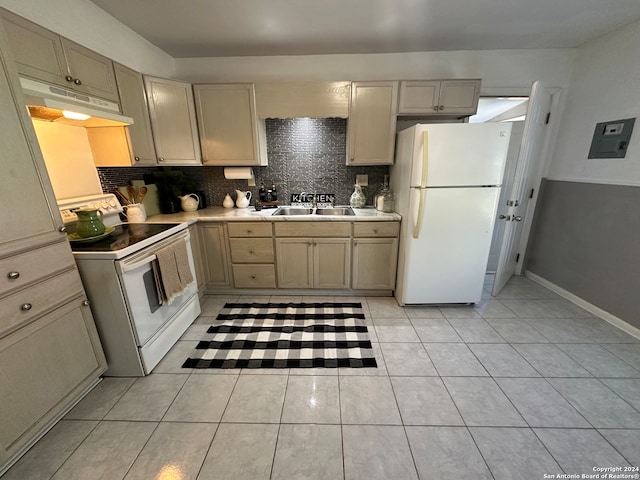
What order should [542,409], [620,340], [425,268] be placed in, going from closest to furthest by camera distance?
1. [542,409]
2. [620,340]
3. [425,268]

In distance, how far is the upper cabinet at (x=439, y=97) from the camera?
250 cm

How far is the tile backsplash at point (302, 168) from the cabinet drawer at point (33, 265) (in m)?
1.63

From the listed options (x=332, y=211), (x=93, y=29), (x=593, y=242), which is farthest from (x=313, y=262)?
(x=593, y=242)

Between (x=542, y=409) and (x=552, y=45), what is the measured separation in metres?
3.28

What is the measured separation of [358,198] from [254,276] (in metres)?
1.45

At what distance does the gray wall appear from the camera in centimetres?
212

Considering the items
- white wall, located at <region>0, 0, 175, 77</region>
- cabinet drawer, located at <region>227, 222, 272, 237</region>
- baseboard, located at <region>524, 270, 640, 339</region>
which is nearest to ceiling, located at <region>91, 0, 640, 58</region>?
white wall, located at <region>0, 0, 175, 77</region>

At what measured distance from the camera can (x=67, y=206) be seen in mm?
1769

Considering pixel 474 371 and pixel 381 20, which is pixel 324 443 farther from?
pixel 381 20

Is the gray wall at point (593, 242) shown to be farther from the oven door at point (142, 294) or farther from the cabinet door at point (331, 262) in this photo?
the oven door at point (142, 294)

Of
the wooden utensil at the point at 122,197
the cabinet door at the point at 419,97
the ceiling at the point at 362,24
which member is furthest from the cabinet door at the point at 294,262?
the ceiling at the point at 362,24

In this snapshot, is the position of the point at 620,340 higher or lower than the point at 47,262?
lower

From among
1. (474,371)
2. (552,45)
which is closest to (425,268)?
(474,371)

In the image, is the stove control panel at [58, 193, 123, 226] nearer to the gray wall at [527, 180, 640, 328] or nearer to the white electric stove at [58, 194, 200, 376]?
the white electric stove at [58, 194, 200, 376]
